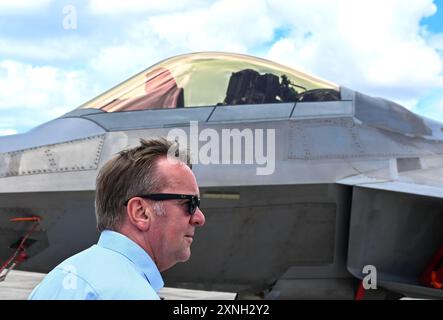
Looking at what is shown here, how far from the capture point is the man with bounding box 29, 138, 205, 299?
1470 mm

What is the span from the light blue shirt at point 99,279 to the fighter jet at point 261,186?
357cm

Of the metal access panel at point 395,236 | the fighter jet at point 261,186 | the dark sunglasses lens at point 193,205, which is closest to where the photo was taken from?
the dark sunglasses lens at point 193,205

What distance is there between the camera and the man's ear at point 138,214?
1.64 metres

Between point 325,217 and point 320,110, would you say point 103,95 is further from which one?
point 325,217

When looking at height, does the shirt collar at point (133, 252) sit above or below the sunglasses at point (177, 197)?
below

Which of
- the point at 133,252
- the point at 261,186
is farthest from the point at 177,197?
the point at 261,186

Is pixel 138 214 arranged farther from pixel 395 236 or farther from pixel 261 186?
pixel 395 236

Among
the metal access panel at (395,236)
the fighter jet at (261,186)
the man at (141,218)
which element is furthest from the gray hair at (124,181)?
the metal access panel at (395,236)

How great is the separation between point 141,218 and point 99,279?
288 millimetres

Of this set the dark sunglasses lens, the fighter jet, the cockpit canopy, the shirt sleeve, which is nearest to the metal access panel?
the fighter jet

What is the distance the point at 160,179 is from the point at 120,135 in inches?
147

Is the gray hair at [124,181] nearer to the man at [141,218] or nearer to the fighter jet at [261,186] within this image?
the man at [141,218]

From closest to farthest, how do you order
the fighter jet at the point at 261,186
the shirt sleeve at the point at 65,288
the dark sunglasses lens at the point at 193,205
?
the shirt sleeve at the point at 65,288, the dark sunglasses lens at the point at 193,205, the fighter jet at the point at 261,186

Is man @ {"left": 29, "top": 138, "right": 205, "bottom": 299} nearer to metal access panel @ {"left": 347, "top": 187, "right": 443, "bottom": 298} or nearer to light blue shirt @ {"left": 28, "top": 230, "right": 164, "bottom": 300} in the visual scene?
light blue shirt @ {"left": 28, "top": 230, "right": 164, "bottom": 300}
